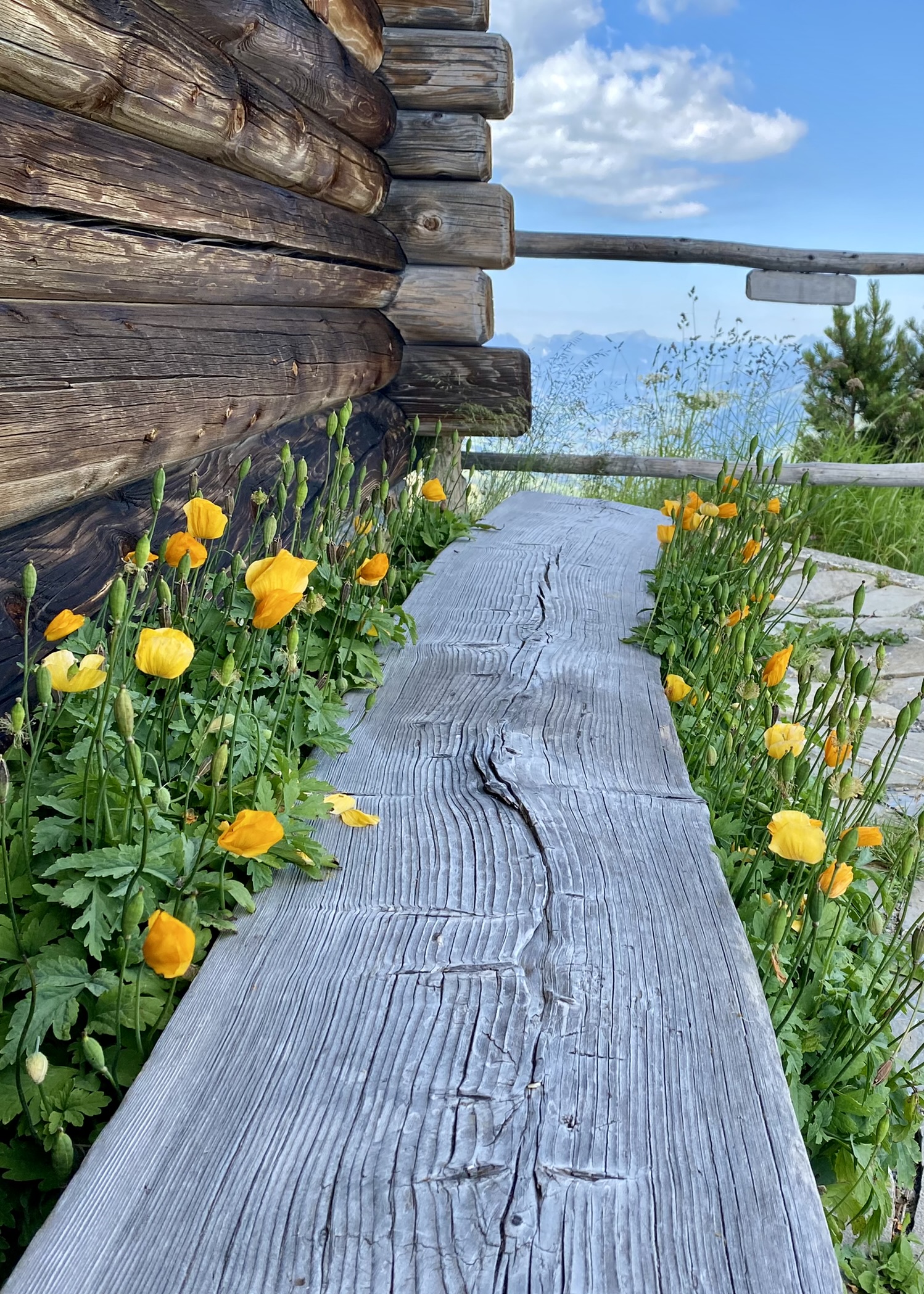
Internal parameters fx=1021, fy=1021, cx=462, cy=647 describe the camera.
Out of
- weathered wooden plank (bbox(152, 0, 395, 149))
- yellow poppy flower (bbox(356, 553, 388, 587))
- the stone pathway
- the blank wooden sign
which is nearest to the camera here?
yellow poppy flower (bbox(356, 553, 388, 587))

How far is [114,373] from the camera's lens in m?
2.38

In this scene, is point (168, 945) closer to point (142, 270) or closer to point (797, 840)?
point (797, 840)

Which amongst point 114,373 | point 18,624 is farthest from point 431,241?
point 18,624

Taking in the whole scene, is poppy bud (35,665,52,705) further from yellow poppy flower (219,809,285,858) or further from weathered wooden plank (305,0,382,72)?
weathered wooden plank (305,0,382,72)

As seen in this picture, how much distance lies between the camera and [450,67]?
15.1 ft

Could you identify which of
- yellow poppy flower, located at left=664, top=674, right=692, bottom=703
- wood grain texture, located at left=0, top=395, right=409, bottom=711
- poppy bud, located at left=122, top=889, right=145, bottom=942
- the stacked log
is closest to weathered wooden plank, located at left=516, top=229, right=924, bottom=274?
the stacked log

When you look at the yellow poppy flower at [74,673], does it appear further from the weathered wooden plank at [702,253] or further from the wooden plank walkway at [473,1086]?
the weathered wooden plank at [702,253]

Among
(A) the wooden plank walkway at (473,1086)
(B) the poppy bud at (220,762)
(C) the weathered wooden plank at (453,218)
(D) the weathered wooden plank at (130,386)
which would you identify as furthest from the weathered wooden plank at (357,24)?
(B) the poppy bud at (220,762)

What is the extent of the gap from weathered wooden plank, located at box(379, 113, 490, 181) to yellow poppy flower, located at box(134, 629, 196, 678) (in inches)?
157

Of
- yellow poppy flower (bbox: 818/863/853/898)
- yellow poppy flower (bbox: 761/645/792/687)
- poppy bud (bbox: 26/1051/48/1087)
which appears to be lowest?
yellow poppy flower (bbox: 818/863/853/898)

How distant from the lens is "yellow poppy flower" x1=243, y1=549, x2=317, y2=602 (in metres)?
1.55

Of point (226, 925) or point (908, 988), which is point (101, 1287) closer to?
point (226, 925)

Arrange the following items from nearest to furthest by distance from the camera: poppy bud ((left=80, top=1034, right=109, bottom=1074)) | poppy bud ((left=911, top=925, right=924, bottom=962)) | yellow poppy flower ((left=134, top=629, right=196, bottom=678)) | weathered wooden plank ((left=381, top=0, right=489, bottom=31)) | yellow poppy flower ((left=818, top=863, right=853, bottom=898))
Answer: poppy bud ((left=80, top=1034, right=109, bottom=1074))
yellow poppy flower ((left=134, top=629, right=196, bottom=678))
poppy bud ((left=911, top=925, right=924, bottom=962))
yellow poppy flower ((left=818, top=863, right=853, bottom=898))
weathered wooden plank ((left=381, top=0, right=489, bottom=31))

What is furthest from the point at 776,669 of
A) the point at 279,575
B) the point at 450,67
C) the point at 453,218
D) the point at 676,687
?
the point at 450,67
